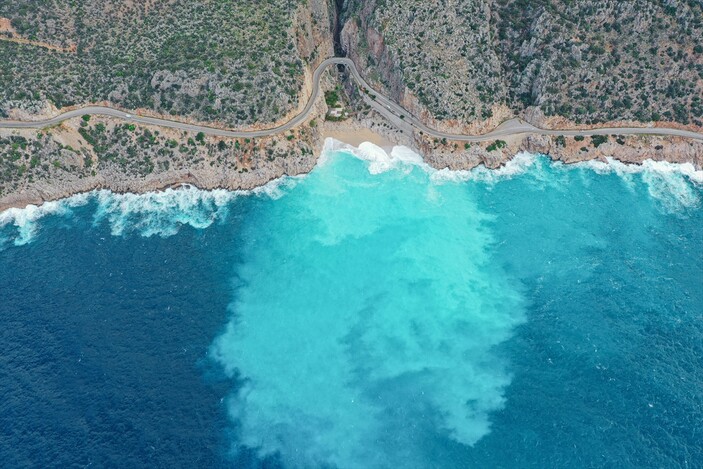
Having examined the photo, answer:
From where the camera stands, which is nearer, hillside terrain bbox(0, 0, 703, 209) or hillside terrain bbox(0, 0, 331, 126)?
hillside terrain bbox(0, 0, 703, 209)

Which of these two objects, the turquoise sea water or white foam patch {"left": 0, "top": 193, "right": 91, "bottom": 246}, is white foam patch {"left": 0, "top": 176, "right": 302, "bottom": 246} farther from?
the turquoise sea water

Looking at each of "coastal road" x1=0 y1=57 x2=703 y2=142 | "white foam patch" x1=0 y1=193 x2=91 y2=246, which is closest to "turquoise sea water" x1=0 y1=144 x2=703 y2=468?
"white foam patch" x1=0 y1=193 x2=91 y2=246

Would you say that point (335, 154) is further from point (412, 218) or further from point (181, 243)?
point (181, 243)

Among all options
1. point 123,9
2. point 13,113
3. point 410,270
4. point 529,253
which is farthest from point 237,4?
point 529,253

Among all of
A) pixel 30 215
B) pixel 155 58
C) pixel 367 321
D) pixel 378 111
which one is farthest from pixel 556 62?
pixel 30 215

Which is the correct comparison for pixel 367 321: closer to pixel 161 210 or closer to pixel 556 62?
pixel 161 210

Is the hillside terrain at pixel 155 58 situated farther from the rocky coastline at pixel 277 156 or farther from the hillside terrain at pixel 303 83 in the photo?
the rocky coastline at pixel 277 156
